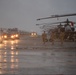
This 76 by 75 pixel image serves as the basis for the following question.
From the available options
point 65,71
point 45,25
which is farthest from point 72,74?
point 45,25

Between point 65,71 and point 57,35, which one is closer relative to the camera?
point 65,71

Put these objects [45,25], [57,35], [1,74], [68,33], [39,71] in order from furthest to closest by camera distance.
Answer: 1. [45,25]
2. [57,35]
3. [68,33]
4. [39,71]
5. [1,74]

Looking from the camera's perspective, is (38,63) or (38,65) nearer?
(38,65)

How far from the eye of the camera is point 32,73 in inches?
503

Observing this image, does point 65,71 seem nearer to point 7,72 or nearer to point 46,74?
point 46,74

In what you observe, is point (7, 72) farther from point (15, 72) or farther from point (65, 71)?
point (65, 71)

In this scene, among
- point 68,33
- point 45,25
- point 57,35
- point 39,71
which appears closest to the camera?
point 39,71

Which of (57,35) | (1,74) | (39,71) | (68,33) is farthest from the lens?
(57,35)

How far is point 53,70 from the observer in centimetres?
1366

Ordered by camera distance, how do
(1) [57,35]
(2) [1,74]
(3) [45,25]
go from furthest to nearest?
(3) [45,25], (1) [57,35], (2) [1,74]

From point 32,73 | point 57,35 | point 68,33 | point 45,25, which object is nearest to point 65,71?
point 32,73

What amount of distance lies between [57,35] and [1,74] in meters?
51.6

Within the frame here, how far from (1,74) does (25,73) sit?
3.14 ft

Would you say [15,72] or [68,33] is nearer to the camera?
[15,72]
